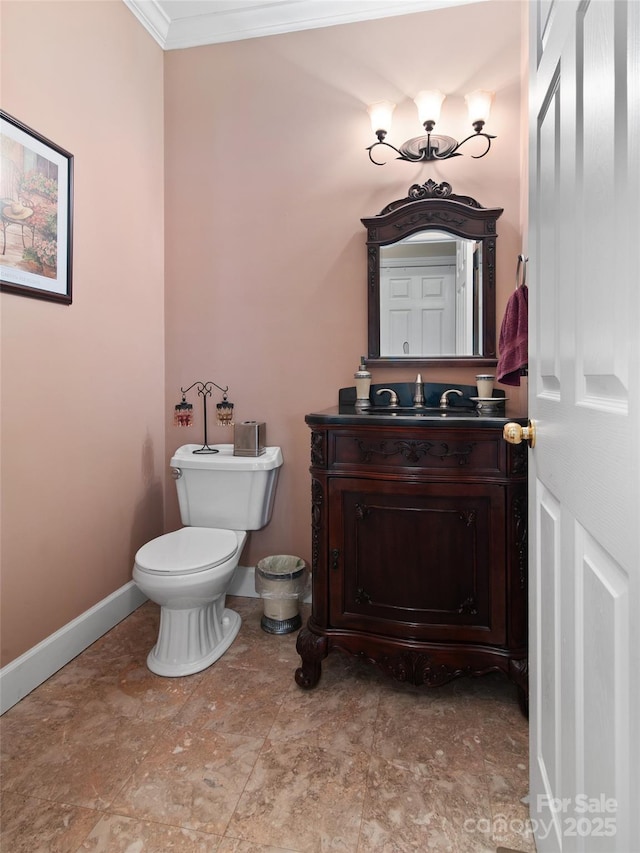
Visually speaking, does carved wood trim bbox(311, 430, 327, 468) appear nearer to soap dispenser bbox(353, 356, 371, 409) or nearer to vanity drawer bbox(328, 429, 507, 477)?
vanity drawer bbox(328, 429, 507, 477)

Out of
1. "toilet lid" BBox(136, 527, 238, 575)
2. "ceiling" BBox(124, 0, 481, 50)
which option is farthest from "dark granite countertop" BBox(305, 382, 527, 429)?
"ceiling" BBox(124, 0, 481, 50)

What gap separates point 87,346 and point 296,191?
121 cm

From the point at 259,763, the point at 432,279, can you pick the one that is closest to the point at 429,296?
the point at 432,279

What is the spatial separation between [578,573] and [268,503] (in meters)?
1.65

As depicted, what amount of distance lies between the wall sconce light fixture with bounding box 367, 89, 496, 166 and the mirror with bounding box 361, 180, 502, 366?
0.14 meters

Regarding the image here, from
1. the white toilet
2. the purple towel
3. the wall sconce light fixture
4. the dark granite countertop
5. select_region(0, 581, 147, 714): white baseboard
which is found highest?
the wall sconce light fixture

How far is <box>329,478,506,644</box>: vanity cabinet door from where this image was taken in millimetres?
1545

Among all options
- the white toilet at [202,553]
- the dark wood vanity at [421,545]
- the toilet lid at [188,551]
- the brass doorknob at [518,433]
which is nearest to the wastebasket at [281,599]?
the white toilet at [202,553]

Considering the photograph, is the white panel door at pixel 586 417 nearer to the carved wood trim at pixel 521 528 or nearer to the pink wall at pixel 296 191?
the carved wood trim at pixel 521 528

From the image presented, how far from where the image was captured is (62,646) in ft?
5.96

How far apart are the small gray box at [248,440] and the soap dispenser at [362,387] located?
1.59 ft

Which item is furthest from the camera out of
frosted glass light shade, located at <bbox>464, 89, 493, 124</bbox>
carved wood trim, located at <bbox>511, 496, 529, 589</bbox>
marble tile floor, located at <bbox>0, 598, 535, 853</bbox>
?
frosted glass light shade, located at <bbox>464, 89, 493, 124</bbox>

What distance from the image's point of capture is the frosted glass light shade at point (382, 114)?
2.07m

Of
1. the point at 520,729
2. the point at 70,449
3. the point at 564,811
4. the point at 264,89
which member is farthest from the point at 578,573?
the point at 264,89
